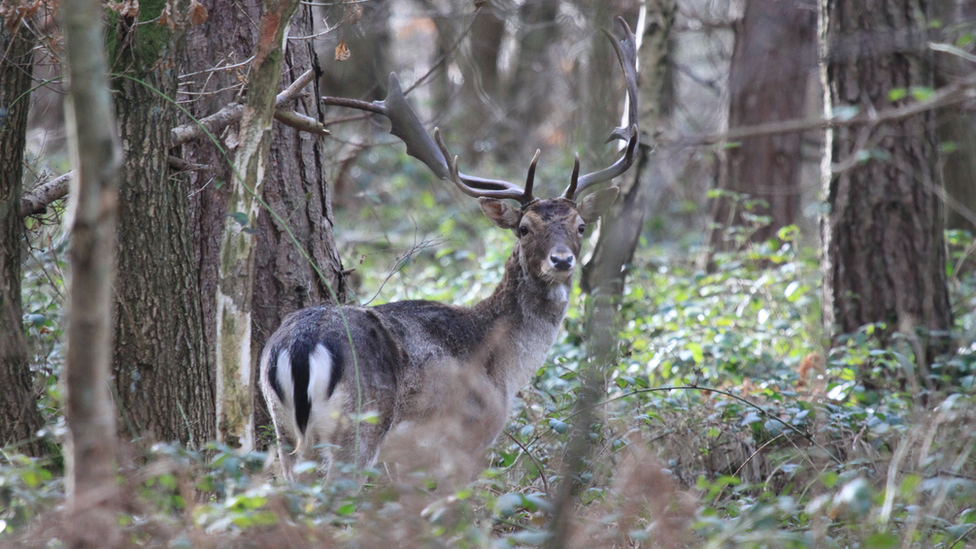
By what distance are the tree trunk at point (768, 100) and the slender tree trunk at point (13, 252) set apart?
8.39 metres

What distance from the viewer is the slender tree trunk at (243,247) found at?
153 inches

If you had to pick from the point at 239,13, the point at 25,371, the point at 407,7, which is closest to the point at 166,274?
the point at 25,371

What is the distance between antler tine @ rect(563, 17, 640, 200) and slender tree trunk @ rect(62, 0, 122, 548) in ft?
12.1

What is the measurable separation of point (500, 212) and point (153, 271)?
2.63 meters

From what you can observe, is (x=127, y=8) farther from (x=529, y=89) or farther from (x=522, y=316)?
(x=529, y=89)

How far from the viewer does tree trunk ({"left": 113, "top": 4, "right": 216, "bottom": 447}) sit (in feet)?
13.1

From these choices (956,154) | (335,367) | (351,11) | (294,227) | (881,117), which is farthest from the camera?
(956,154)

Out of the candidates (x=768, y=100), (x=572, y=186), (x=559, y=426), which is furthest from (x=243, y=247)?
(x=768, y=100)

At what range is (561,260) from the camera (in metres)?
5.52

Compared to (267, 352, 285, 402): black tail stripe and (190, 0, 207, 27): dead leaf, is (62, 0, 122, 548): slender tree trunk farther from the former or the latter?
(267, 352, 285, 402): black tail stripe

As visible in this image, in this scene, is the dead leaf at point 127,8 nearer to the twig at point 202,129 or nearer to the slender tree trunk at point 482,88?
the twig at point 202,129

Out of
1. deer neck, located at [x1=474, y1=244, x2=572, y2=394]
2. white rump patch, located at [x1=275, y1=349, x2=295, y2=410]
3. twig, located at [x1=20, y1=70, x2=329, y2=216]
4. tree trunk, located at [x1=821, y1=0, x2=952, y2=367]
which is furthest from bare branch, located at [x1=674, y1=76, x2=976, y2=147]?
white rump patch, located at [x1=275, y1=349, x2=295, y2=410]

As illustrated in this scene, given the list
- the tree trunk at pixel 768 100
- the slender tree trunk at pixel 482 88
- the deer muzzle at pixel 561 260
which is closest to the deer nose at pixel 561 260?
the deer muzzle at pixel 561 260

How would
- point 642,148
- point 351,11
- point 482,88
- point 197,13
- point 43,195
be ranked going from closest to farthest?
point 197,13 → point 43,195 → point 351,11 → point 642,148 → point 482,88
